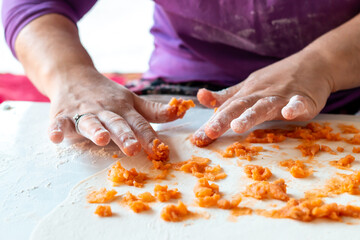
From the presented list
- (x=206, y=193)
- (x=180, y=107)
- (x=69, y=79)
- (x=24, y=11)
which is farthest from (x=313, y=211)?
(x=24, y=11)

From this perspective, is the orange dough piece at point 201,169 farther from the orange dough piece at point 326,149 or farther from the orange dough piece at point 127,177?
the orange dough piece at point 326,149

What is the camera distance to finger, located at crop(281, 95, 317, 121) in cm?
106

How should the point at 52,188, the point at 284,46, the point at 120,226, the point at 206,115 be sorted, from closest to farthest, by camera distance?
1. the point at 120,226
2. the point at 52,188
3. the point at 206,115
4. the point at 284,46

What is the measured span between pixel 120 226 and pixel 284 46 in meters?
0.98

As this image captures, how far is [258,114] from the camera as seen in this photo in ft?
3.60

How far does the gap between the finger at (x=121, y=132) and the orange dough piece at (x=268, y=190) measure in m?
0.30

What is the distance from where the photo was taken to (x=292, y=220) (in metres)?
0.78

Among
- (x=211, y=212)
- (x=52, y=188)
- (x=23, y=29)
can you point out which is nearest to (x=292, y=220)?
(x=211, y=212)

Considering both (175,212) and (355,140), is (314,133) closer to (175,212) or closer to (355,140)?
(355,140)

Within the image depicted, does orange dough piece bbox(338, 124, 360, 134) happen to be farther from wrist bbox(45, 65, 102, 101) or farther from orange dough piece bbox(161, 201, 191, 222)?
wrist bbox(45, 65, 102, 101)

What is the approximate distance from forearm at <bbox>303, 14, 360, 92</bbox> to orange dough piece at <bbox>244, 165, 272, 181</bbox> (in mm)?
457

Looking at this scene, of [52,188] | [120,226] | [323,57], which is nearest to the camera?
[120,226]

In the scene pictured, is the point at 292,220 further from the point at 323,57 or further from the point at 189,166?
the point at 323,57

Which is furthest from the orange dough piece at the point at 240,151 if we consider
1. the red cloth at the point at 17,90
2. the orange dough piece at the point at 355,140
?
the red cloth at the point at 17,90
